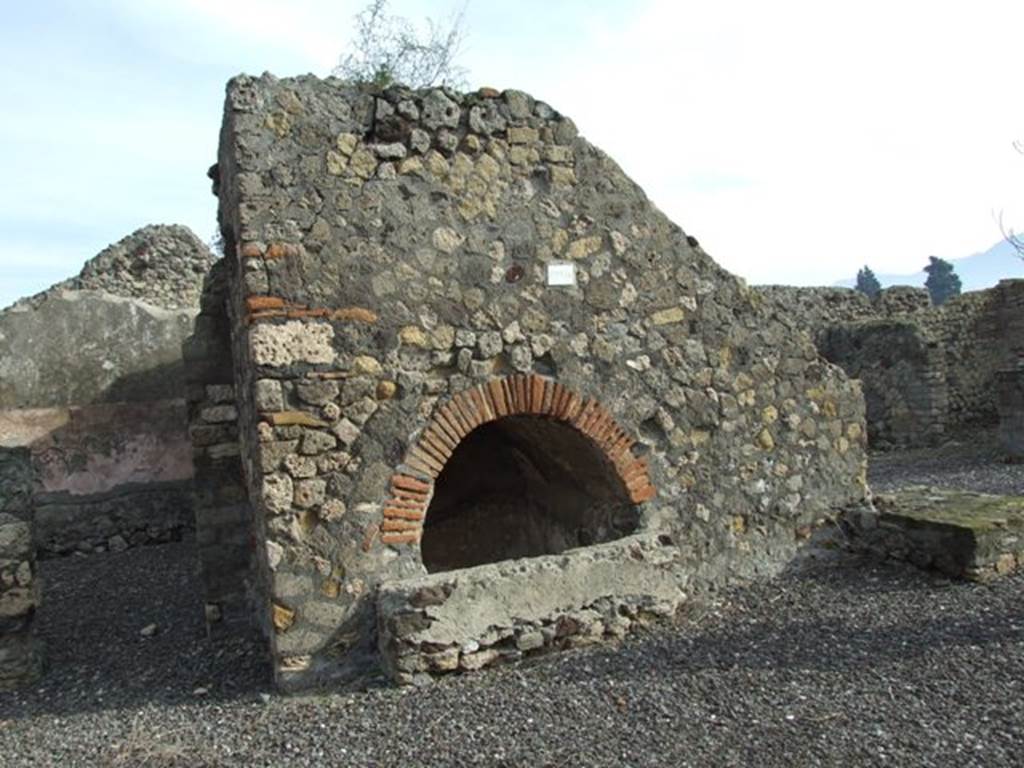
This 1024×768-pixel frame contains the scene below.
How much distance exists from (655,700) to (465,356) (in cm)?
221

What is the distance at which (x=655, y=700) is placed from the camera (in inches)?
152

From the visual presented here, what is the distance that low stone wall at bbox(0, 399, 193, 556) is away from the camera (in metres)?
8.57

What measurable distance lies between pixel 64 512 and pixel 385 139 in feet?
20.2

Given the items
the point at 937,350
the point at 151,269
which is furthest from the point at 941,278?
the point at 151,269

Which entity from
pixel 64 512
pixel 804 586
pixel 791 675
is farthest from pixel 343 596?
pixel 64 512

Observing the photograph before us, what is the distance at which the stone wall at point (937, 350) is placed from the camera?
46.2 ft

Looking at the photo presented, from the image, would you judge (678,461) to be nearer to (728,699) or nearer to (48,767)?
(728,699)

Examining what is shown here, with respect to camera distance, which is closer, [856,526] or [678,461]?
[678,461]

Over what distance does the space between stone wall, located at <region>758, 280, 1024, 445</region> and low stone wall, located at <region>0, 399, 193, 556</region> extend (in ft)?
33.2

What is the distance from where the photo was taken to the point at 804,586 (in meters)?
5.54

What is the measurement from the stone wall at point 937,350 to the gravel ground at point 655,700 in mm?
9607

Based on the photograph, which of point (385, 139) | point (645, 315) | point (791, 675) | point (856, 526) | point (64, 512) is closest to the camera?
point (791, 675)

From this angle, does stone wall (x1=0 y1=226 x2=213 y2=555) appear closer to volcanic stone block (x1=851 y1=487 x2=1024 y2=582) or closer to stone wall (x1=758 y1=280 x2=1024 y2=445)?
volcanic stone block (x1=851 y1=487 x2=1024 y2=582)

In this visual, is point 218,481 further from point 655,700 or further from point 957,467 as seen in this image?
point 957,467
